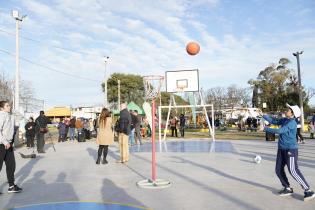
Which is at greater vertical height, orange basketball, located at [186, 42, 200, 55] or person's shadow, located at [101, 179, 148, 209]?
orange basketball, located at [186, 42, 200, 55]

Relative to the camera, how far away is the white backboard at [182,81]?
2212 cm

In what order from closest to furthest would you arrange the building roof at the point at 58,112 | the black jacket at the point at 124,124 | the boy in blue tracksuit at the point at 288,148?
1. the boy in blue tracksuit at the point at 288,148
2. the black jacket at the point at 124,124
3. the building roof at the point at 58,112

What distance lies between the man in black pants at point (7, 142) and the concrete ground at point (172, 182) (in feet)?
1.15

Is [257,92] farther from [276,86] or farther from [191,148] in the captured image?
[191,148]

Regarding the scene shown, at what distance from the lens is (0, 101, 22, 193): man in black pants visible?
727cm

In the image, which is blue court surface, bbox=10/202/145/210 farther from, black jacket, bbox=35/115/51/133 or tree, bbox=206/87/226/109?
tree, bbox=206/87/226/109

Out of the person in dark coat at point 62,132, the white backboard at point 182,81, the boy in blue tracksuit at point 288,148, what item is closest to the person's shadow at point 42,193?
the boy in blue tracksuit at point 288,148

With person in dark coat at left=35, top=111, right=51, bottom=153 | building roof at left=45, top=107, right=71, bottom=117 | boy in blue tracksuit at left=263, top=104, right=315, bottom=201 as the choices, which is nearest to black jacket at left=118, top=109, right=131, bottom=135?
person in dark coat at left=35, top=111, right=51, bottom=153

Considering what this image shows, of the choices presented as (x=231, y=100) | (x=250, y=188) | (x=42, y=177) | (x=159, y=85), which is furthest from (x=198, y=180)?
(x=231, y=100)

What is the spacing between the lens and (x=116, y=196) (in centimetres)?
693

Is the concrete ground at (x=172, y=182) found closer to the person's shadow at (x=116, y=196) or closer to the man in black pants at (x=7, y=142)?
the person's shadow at (x=116, y=196)

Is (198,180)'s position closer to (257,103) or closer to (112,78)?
(257,103)

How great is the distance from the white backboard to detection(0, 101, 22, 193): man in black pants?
15361 mm

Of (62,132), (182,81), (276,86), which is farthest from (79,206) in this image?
(276,86)
